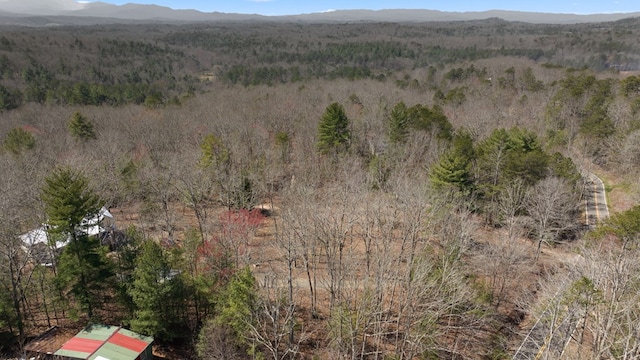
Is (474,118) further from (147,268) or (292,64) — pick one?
(292,64)

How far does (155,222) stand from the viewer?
32.0 m

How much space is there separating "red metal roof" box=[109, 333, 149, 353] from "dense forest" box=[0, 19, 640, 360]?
0.61 metres

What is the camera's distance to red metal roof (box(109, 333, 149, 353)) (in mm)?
19469

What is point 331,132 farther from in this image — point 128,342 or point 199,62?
point 199,62

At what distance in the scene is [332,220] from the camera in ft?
90.8

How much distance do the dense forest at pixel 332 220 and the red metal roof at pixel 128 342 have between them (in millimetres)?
608

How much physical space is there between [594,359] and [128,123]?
5248 centimetres

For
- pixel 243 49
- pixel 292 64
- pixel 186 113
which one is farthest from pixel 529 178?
pixel 243 49

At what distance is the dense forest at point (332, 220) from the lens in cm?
1803

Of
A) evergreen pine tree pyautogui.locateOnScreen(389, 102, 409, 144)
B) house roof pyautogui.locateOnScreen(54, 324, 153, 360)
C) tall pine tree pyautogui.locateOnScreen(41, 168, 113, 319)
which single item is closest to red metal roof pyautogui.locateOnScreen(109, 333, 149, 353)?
house roof pyautogui.locateOnScreen(54, 324, 153, 360)

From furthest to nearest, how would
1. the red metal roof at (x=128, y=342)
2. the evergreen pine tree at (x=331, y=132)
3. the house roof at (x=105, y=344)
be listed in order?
1. the evergreen pine tree at (x=331, y=132)
2. the red metal roof at (x=128, y=342)
3. the house roof at (x=105, y=344)

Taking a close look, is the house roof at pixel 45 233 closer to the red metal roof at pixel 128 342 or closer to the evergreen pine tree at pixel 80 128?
the red metal roof at pixel 128 342

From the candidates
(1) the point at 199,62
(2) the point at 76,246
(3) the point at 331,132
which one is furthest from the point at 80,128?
(1) the point at 199,62

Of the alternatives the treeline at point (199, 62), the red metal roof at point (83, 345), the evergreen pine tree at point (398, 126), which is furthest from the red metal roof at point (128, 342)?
the treeline at point (199, 62)
